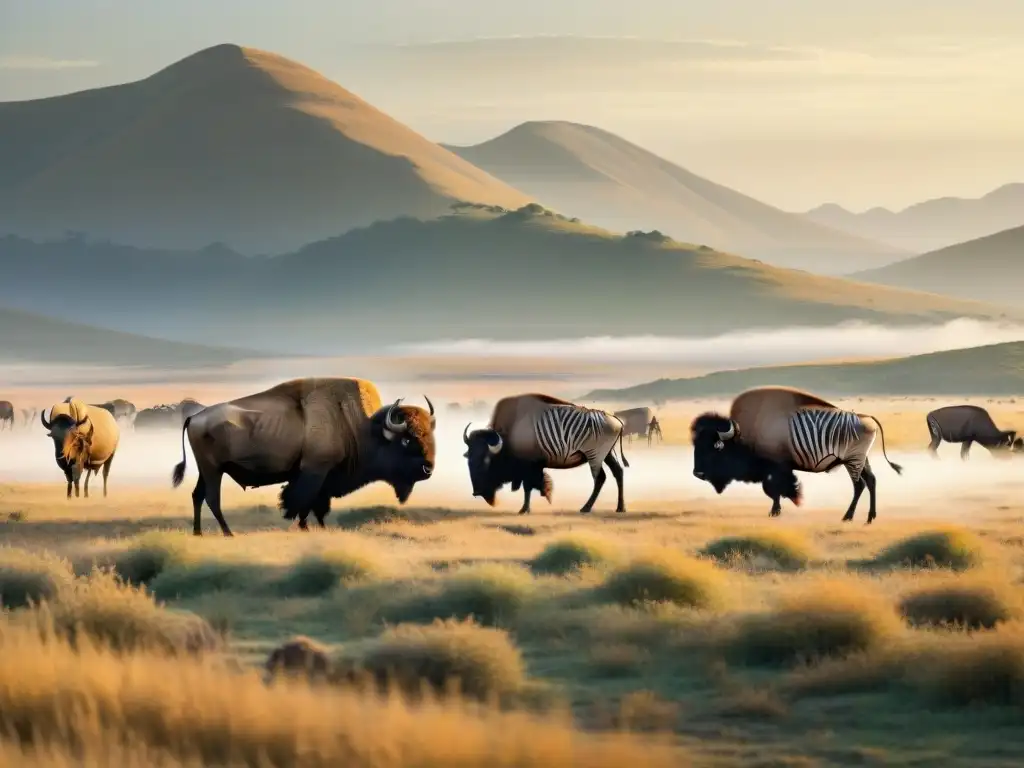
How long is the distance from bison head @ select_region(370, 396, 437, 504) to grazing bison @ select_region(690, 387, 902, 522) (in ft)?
18.1

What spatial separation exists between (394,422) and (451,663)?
11.5 meters

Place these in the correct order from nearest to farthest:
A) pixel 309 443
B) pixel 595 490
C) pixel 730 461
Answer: pixel 309 443, pixel 730 461, pixel 595 490

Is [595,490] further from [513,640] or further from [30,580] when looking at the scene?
[513,640]

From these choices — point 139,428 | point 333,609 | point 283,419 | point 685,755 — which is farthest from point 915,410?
point 685,755

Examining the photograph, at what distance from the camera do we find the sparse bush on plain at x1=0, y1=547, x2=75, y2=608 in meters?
17.7

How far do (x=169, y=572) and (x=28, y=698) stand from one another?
821 cm

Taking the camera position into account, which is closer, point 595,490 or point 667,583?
point 667,583

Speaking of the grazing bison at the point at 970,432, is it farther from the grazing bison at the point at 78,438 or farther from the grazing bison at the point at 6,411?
the grazing bison at the point at 6,411

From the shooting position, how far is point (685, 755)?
37.1ft

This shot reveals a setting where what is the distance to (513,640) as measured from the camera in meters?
15.9

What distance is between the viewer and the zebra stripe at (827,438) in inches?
1067

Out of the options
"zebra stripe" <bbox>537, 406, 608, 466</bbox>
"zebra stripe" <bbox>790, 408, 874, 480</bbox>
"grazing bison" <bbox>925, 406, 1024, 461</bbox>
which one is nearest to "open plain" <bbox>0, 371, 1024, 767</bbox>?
"zebra stripe" <bbox>537, 406, 608, 466</bbox>

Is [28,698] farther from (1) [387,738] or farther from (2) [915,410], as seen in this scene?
(2) [915,410]

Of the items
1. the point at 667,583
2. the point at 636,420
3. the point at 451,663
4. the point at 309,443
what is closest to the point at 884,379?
the point at 636,420
